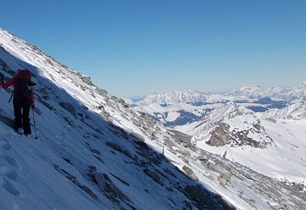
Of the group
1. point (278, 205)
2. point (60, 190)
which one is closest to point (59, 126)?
point (60, 190)

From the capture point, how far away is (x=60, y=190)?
11977 mm

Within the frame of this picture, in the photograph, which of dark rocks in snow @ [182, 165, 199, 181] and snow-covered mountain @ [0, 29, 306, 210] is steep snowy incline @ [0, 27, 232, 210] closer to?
snow-covered mountain @ [0, 29, 306, 210]

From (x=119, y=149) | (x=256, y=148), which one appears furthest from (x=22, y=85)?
(x=256, y=148)

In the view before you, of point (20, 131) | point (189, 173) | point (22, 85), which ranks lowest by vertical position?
point (189, 173)

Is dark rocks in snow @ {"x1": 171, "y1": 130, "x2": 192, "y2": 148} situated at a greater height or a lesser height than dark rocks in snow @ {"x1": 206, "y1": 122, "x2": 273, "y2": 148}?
lesser

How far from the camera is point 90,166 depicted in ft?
63.7

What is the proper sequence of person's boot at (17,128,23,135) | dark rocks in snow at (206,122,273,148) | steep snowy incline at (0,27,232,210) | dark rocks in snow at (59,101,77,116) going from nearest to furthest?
steep snowy incline at (0,27,232,210) → person's boot at (17,128,23,135) → dark rocks in snow at (59,101,77,116) → dark rocks in snow at (206,122,273,148)

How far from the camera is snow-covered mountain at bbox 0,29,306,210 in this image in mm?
11172

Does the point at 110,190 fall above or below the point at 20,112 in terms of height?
below

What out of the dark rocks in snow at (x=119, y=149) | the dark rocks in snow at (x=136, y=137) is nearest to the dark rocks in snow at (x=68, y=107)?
the dark rocks in snow at (x=119, y=149)

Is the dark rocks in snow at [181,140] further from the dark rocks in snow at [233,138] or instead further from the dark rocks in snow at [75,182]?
the dark rocks in snow at [233,138]

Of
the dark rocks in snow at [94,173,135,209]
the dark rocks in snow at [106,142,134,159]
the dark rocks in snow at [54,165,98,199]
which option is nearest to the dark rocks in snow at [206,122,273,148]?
the dark rocks in snow at [106,142,134,159]

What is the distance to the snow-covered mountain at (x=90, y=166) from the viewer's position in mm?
11172

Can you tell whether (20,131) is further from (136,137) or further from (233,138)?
(233,138)
